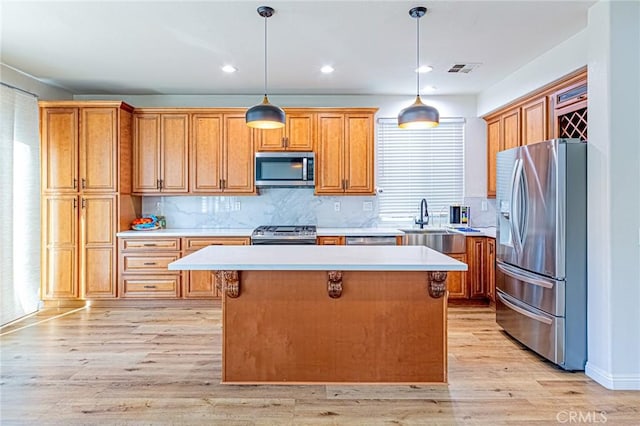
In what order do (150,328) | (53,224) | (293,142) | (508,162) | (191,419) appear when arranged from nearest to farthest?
(191,419) → (508,162) → (150,328) → (53,224) → (293,142)

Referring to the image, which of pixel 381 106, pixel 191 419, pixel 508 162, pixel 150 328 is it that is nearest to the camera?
pixel 191 419

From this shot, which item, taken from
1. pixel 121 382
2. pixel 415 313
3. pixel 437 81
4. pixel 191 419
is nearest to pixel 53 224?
pixel 121 382

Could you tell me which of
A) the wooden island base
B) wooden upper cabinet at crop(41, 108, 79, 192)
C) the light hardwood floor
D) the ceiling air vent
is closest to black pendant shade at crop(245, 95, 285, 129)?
the wooden island base

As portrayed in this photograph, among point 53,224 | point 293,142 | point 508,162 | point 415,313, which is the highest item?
point 293,142

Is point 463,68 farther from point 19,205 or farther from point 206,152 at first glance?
point 19,205

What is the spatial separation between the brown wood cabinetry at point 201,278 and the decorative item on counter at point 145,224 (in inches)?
24.0

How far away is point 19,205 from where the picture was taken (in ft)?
13.1

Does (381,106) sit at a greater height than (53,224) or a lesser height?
greater

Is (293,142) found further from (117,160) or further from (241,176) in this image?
(117,160)

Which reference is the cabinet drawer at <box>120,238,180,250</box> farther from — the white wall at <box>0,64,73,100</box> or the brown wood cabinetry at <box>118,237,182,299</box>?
the white wall at <box>0,64,73,100</box>

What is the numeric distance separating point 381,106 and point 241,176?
2101mm

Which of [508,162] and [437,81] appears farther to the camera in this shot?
[437,81]

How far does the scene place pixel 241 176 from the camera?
15.3 ft

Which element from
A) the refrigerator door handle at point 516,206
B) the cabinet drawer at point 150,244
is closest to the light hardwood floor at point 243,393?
the refrigerator door handle at point 516,206
